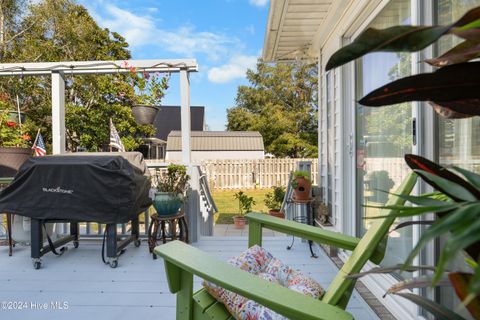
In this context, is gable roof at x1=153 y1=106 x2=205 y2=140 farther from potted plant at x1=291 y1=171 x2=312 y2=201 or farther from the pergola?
potted plant at x1=291 y1=171 x2=312 y2=201

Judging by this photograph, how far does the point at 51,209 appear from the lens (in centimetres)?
277

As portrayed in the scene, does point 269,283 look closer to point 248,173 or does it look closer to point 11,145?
point 11,145

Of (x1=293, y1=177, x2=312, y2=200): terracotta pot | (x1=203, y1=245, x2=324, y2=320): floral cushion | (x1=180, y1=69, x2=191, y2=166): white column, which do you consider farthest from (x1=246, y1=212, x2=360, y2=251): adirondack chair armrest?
(x1=180, y1=69, x2=191, y2=166): white column

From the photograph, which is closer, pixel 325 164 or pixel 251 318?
pixel 251 318

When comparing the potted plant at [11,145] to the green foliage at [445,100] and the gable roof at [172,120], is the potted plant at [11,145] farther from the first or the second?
the gable roof at [172,120]

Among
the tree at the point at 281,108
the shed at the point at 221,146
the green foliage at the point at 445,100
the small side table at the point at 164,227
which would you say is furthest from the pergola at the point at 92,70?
the tree at the point at 281,108

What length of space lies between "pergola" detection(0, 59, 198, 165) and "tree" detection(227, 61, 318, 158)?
1134 cm

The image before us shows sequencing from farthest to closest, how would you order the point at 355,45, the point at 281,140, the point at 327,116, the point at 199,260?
the point at 281,140 < the point at 327,116 < the point at 199,260 < the point at 355,45

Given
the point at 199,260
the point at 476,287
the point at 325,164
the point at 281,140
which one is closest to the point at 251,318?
the point at 199,260

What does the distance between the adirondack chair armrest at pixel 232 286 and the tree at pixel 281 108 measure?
13464 mm

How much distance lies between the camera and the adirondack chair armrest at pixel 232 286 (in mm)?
806

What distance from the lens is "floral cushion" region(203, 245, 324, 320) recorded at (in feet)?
3.92

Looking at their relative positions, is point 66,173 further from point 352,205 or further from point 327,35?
point 327,35

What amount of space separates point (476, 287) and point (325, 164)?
11.9 feet
